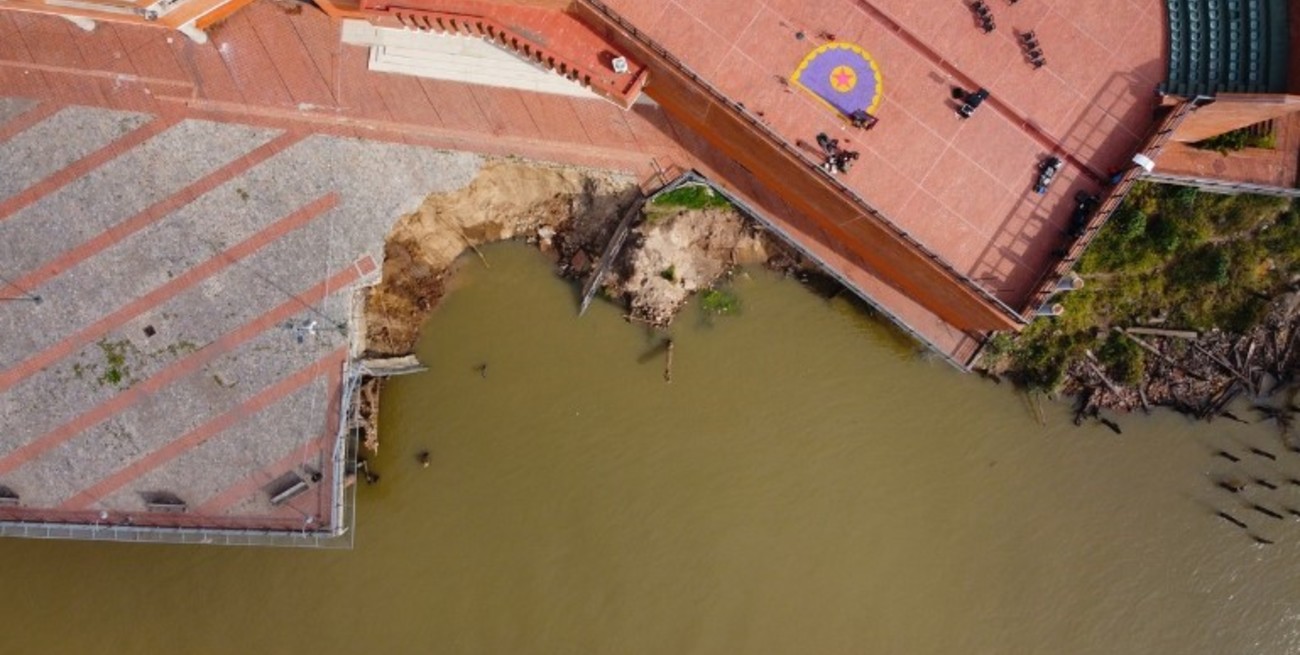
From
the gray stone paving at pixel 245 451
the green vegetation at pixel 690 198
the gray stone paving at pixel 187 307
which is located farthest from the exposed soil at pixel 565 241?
the gray stone paving at pixel 245 451

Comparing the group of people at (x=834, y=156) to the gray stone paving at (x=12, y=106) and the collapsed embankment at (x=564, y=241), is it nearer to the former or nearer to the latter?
the collapsed embankment at (x=564, y=241)

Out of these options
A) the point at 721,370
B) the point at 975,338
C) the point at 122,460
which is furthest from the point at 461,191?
the point at 975,338

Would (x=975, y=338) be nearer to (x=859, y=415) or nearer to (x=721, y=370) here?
(x=859, y=415)

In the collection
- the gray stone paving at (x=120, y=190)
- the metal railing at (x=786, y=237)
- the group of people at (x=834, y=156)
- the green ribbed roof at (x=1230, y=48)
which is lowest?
the gray stone paving at (x=120, y=190)

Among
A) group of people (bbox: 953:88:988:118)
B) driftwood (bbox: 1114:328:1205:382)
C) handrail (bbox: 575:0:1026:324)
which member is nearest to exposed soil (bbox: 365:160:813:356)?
handrail (bbox: 575:0:1026:324)

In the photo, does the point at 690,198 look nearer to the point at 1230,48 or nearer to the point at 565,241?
the point at 565,241

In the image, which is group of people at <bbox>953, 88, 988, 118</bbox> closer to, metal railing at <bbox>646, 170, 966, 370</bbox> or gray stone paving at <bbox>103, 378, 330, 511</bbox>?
metal railing at <bbox>646, 170, 966, 370</bbox>
